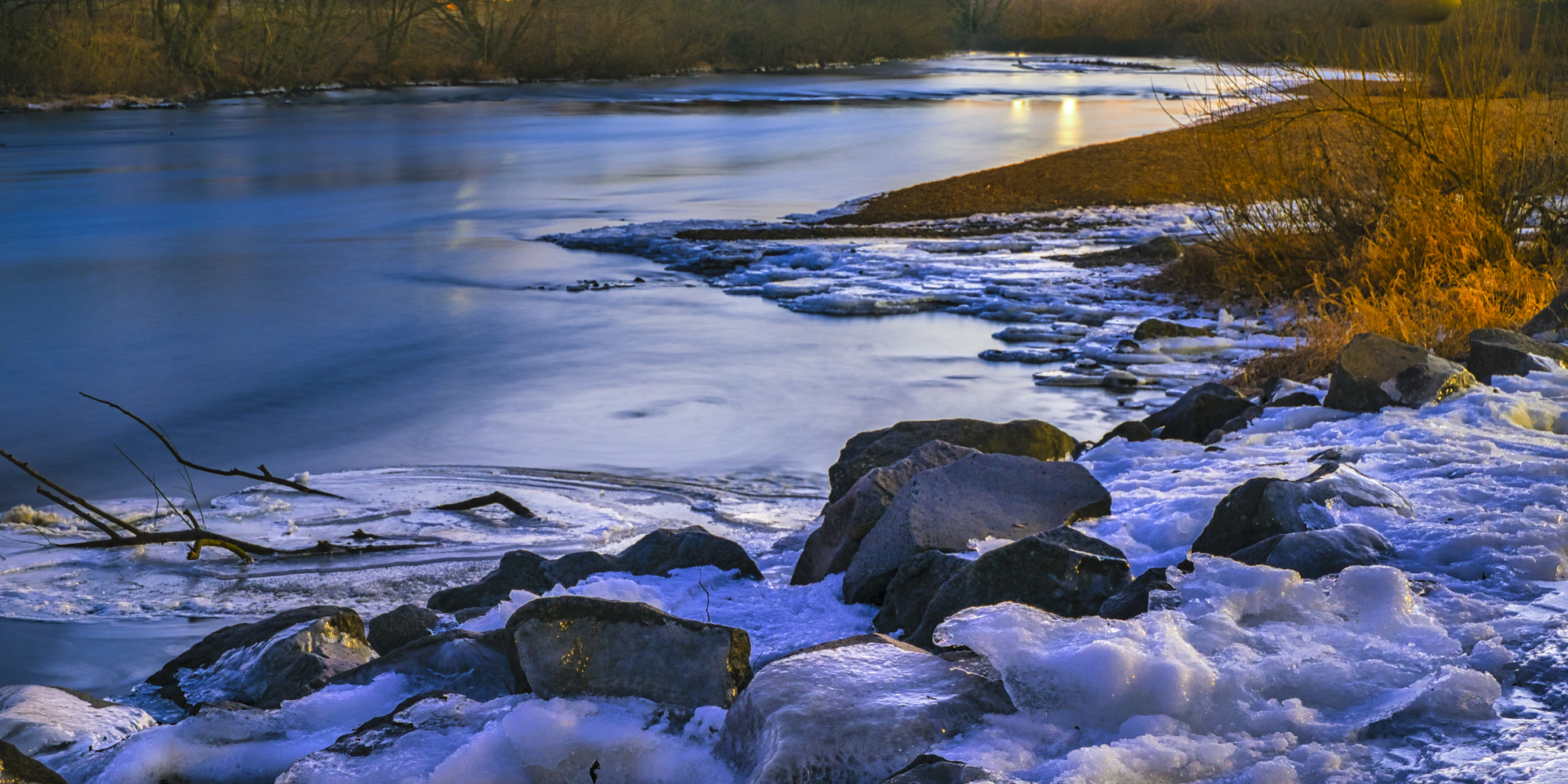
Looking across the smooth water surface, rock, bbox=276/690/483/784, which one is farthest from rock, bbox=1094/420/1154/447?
rock, bbox=276/690/483/784

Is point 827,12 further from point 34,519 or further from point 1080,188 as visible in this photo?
→ point 34,519

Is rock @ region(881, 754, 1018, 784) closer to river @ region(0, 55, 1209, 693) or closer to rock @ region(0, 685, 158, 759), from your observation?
rock @ region(0, 685, 158, 759)

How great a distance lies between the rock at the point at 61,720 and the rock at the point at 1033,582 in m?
2.11

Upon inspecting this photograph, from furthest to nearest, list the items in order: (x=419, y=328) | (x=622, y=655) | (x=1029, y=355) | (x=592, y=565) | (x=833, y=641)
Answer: (x=419, y=328) < (x=1029, y=355) < (x=592, y=565) < (x=833, y=641) < (x=622, y=655)

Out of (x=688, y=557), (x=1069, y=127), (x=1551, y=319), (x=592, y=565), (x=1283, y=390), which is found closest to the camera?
(x=688, y=557)

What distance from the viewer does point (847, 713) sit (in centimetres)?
237

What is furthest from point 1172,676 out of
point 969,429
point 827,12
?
point 827,12

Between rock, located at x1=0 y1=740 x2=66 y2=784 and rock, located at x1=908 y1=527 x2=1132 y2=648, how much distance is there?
192 cm

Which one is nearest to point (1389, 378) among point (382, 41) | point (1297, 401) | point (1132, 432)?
point (1297, 401)

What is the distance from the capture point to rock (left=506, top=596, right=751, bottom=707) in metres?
2.71

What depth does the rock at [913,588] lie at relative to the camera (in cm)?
334

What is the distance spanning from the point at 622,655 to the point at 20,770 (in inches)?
46.2

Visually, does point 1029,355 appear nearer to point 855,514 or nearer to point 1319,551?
point 855,514

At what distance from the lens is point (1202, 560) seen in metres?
3.14
